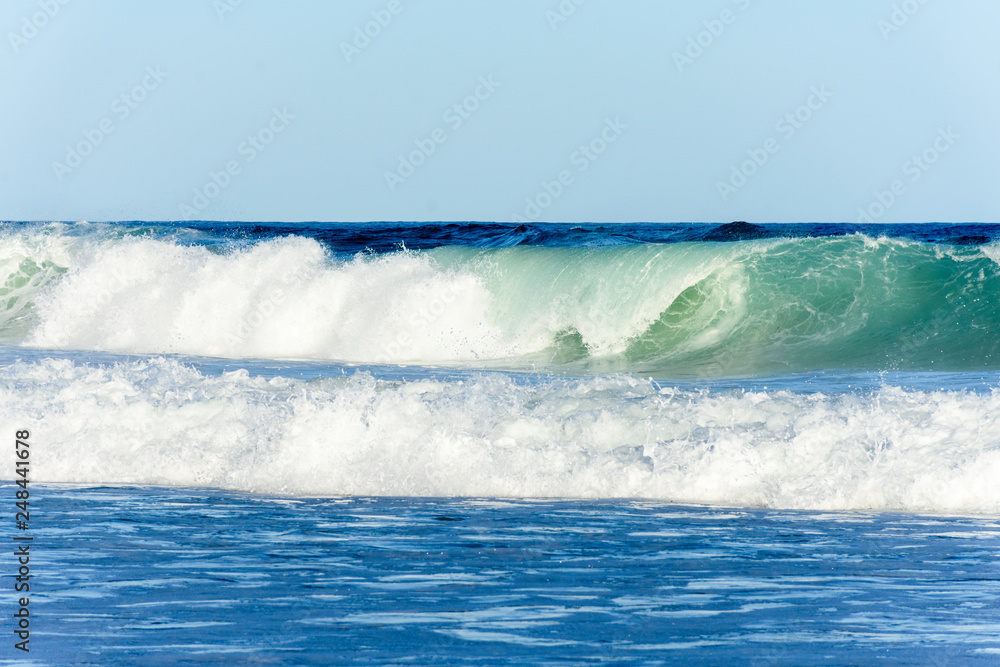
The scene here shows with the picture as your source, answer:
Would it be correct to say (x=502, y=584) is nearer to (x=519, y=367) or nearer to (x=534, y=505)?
(x=534, y=505)

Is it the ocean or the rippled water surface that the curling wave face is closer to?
the ocean

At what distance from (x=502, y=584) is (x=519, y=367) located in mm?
9709

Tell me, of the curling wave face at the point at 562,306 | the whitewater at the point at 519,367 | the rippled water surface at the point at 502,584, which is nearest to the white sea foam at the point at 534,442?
the whitewater at the point at 519,367

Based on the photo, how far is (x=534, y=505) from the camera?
6.91 meters

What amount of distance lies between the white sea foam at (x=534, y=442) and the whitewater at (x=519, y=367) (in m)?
0.02

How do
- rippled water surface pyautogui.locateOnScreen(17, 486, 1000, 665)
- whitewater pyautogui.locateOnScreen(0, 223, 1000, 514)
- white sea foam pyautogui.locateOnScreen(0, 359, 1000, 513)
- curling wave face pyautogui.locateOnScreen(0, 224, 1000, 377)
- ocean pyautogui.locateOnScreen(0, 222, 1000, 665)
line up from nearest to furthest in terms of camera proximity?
rippled water surface pyautogui.locateOnScreen(17, 486, 1000, 665)
ocean pyautogui.locateOnScreen(0, 222, 1000, 665)
white sea foam pyautogui.locateOnScreen(0, 359, 1000, 513)
whitewater pyautogui.locateOnScreen(0, 223, 1000, 514)
curling wave face pyautogui.locateOnScreen(0, 224, 1000, 377)

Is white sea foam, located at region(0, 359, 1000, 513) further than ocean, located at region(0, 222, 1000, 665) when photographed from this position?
Yes

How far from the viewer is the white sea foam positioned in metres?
7.02

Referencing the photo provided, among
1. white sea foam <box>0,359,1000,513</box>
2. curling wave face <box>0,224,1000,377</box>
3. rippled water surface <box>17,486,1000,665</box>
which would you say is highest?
curling wave face <box>0,224,1000,377</box>

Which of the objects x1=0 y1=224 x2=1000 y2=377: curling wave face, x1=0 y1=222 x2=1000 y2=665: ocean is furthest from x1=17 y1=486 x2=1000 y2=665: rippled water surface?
x1=0 y1=224 x2=1000 y2=377: curling wave face

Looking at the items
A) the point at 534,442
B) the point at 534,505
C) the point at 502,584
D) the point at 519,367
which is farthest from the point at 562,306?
the point at 502,584

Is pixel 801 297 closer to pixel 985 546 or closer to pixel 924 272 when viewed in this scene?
pixel 924 272

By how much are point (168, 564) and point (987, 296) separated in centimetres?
1356

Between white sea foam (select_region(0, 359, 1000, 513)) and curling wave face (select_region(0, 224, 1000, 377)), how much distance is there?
550 centimetres
